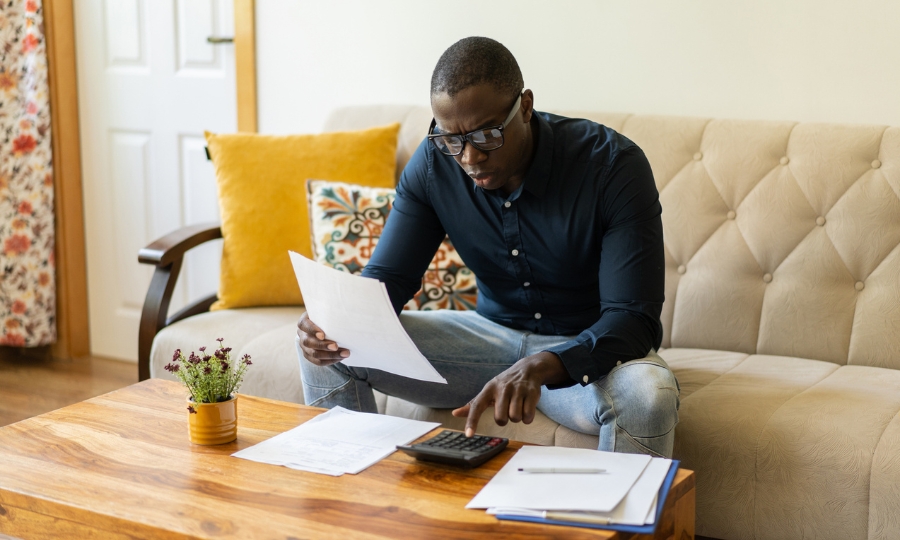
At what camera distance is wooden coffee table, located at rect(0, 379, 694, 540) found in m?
1.09

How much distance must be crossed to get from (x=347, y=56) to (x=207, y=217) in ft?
2.42

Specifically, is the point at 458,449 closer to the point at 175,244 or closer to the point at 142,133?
the point at 175,244

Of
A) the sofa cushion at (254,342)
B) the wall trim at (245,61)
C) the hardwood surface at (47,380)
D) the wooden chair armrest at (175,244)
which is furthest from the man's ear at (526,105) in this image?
the hardwood surface at (47,380)

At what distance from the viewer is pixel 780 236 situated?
1961mm

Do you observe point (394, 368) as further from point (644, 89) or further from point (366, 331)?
point (644, 89)

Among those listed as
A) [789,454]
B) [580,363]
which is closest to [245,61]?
[580,363]

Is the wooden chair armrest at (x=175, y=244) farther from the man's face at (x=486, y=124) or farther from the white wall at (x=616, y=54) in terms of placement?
the man's face at (x=486, y=124)

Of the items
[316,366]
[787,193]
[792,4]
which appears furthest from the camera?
[792,4]

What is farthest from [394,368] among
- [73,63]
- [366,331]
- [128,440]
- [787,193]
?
[73,63]

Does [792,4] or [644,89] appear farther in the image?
[644,89]

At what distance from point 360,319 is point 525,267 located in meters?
0.45

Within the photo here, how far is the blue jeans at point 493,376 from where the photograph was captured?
1.42 metres

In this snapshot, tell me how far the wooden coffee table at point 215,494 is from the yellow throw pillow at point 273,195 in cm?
88

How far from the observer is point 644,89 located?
2307 millimetres
